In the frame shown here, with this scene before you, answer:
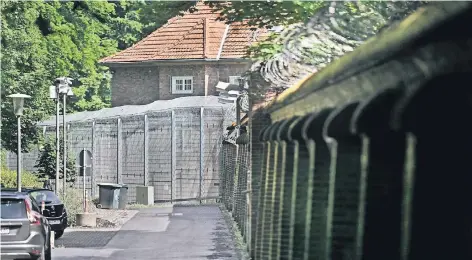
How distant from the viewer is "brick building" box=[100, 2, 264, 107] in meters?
55.8

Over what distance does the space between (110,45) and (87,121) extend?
1172 centimetres

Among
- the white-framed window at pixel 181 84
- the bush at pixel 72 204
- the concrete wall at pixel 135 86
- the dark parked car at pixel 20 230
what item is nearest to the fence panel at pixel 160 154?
the white-framed window at pixel 181 84

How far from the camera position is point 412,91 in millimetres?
2754

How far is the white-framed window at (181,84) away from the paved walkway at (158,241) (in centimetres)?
1872

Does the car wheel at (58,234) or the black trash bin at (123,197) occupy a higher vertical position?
the car wheel at (58,234)

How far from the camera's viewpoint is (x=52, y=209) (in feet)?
94.5

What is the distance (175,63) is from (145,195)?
36.1 ft

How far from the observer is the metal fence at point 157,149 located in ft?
159

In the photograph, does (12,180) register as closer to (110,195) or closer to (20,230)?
(110,195)

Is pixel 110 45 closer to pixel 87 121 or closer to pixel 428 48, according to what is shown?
pixel 87 121

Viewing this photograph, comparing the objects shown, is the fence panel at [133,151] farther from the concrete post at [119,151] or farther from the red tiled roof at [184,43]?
the red tiled roof at [184,43]

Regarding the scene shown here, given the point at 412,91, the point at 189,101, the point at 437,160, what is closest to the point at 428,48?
the point at 412,91

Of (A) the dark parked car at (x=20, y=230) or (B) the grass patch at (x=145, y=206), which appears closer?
(A) the dark parked car at (x=20, y=230)

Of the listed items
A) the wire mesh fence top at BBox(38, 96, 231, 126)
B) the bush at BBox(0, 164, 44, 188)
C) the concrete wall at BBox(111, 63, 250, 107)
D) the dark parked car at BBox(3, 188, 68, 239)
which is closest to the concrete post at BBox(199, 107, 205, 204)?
the wire mesh fence top at BBox(38, 96, 231, 126)
